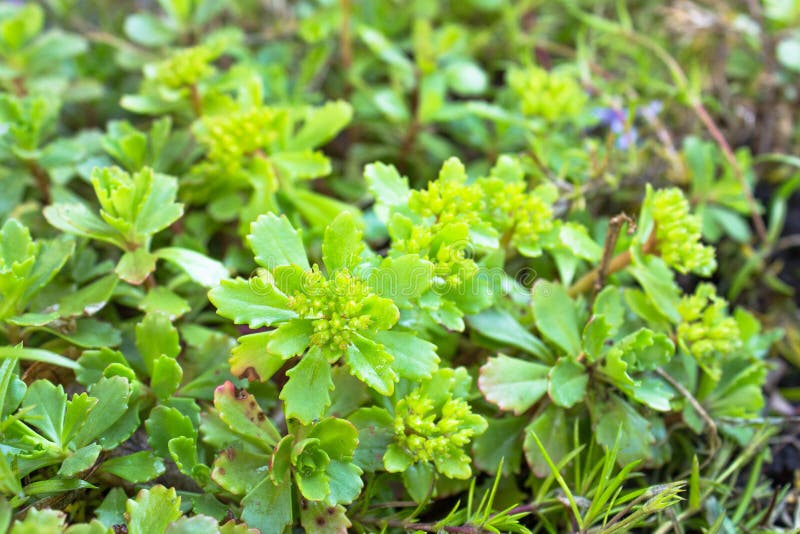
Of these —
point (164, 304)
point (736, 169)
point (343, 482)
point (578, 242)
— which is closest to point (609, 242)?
point (578, 242)

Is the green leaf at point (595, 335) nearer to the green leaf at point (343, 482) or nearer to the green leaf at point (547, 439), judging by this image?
the green leaf at point (547, 439)

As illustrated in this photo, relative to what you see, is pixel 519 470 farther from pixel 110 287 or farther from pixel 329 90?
pixel 329 90

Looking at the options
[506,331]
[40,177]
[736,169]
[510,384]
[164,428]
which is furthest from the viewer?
[736,169]

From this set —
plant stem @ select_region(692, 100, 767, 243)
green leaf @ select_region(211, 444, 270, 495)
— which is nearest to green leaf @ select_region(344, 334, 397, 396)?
green leaf @ select_region(211, 444, 270, 495)

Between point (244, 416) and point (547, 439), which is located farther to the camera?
point (547, 439)

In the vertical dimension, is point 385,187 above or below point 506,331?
above

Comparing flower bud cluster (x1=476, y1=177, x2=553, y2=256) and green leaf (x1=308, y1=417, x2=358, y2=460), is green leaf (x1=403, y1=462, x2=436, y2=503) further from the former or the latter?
flower bud cluster (x1=476, y1=177, x2=553, y2=256)

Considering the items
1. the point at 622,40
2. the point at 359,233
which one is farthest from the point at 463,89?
the point at 359,233

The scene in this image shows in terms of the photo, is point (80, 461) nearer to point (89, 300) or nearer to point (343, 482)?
point (89, 300)
